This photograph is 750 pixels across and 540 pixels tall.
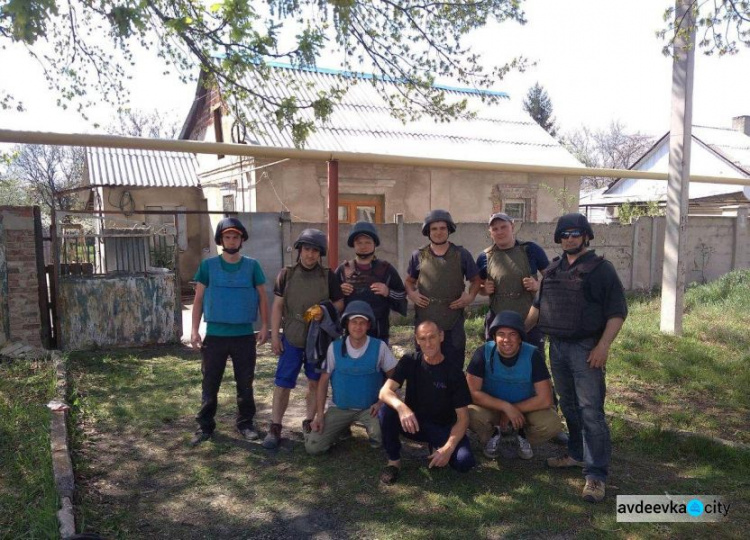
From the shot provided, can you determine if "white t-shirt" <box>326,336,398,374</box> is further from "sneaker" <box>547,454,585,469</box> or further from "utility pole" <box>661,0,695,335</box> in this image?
"utility pole" <box>661,0,695,335</box>

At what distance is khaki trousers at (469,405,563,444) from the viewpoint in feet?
12.4

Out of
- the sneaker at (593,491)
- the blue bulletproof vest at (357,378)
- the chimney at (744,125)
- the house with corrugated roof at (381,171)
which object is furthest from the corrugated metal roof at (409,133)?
the chimney at (744,125)

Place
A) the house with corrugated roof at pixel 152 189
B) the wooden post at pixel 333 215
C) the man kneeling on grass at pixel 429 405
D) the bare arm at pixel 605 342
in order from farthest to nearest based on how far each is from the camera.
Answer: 1. the house with corrugated roof at pixel 152 189
2. the wooden post at pixel 333 215
3. the man kneeling on grass at pixel 429 405
4. the bare arm at pixel 605 342

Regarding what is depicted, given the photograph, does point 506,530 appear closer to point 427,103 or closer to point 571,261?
point 571,261

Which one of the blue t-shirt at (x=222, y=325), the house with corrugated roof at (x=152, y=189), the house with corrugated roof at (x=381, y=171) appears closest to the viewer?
the blue t-shirt at (x=222, y=325)

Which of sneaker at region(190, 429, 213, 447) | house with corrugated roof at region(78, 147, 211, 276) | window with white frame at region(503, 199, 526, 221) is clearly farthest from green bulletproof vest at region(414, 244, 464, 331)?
house with corrugated roof at region(78, 147, 211, 276)

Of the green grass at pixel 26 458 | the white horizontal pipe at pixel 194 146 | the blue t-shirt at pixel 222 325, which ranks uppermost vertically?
the white horizontal pipe at pixel 194 146

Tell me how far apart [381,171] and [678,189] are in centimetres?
574

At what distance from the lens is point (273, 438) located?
4.24 meters

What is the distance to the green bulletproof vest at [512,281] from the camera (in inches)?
169

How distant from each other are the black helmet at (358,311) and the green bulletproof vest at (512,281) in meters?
1.01

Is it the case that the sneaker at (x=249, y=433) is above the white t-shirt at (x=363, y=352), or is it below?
below

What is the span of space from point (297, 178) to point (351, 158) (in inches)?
Result: 144

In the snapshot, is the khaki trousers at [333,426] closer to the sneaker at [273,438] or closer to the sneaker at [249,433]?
the sneaker at [273,438]
